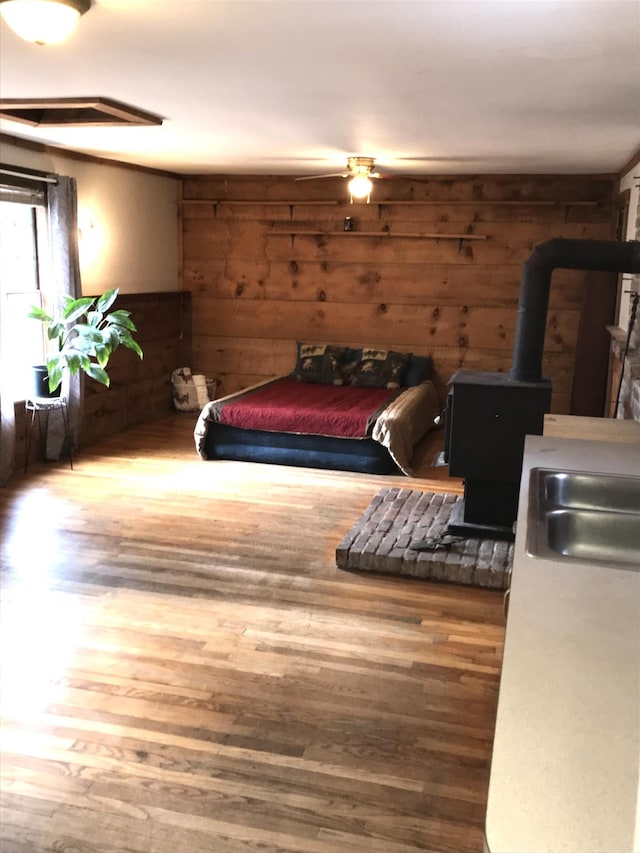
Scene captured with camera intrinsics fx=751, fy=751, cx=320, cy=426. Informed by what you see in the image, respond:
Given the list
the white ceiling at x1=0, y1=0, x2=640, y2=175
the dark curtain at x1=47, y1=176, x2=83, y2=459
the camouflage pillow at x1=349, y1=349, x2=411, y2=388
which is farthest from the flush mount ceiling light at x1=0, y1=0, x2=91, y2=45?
the camouflage pillow at x1=349, y1=349, x2=411, y2=388

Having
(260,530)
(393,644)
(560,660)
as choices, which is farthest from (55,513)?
(560,660)

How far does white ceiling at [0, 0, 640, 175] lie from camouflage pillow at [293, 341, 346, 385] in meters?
2.05

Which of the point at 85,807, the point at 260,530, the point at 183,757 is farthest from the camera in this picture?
the point at 260,530

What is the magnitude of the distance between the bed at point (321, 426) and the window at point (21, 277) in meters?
1.31

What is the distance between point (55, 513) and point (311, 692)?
2337 millimetres

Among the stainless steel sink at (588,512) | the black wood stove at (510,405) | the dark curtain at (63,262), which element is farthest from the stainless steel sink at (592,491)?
the dark curtain at (63,262)

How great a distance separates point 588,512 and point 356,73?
1.82 m

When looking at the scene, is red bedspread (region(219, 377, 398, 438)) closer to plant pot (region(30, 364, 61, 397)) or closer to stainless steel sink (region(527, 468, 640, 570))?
plant pot (region(30, 364, 61, 397))

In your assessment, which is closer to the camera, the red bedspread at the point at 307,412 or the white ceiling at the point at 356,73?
the white ceiling at the point at 356,73

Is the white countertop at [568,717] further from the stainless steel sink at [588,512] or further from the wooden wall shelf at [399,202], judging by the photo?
the wooden wall shelf at [399,202]

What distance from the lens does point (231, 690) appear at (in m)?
2.60

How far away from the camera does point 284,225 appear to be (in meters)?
6.84

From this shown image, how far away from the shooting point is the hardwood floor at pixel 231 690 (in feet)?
6.57

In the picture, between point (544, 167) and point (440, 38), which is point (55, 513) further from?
point (544, 167)
